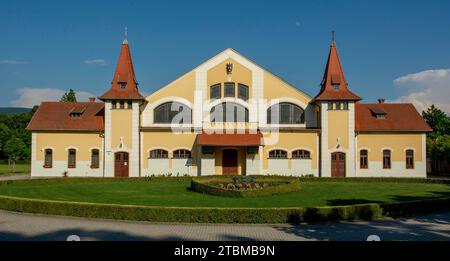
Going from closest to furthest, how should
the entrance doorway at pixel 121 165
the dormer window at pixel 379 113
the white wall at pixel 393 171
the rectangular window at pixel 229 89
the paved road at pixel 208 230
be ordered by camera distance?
the paved road at pixel 208 230
the entrance doorway at pixel 121 165
the white wall at pixel 393 171
the rectangular window at pixel 229 89
the dormer window at pixel 379 113

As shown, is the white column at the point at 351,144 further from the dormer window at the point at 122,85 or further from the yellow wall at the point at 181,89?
the dormer window at the point at 122,85

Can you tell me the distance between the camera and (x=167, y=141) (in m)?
33.8

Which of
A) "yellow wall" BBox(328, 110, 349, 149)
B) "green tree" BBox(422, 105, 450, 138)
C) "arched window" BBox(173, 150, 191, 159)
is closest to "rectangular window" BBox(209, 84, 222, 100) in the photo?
"arched window" BBox(173, 150, 191, 159)

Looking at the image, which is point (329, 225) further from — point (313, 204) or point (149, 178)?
point (149, 178)

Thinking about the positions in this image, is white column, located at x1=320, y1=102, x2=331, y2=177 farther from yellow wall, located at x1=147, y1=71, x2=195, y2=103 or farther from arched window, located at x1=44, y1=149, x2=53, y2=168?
arched window, located at x1=44, y1=149, x2=53, y2=168

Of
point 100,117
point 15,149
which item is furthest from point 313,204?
point 15,149

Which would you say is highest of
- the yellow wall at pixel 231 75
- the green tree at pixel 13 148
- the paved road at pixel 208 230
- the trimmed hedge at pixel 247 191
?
the yellow wall at pixel 231 75

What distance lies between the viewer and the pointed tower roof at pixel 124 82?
33.4 metres

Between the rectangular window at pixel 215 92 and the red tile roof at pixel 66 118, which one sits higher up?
the rectangular window at pixel 215 92

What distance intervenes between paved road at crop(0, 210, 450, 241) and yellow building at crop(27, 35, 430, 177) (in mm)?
17278

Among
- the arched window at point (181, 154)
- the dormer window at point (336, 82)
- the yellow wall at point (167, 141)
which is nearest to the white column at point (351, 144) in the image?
the dormer window at point (336, 82)

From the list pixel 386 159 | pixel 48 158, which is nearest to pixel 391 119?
pixel 386 159

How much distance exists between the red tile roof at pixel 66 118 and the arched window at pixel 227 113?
1002 cm

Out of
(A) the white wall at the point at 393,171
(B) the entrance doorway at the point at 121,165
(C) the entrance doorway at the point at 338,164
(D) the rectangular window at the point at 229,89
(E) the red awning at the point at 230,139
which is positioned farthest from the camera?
(D) the rectangular window at the point at 229,89
